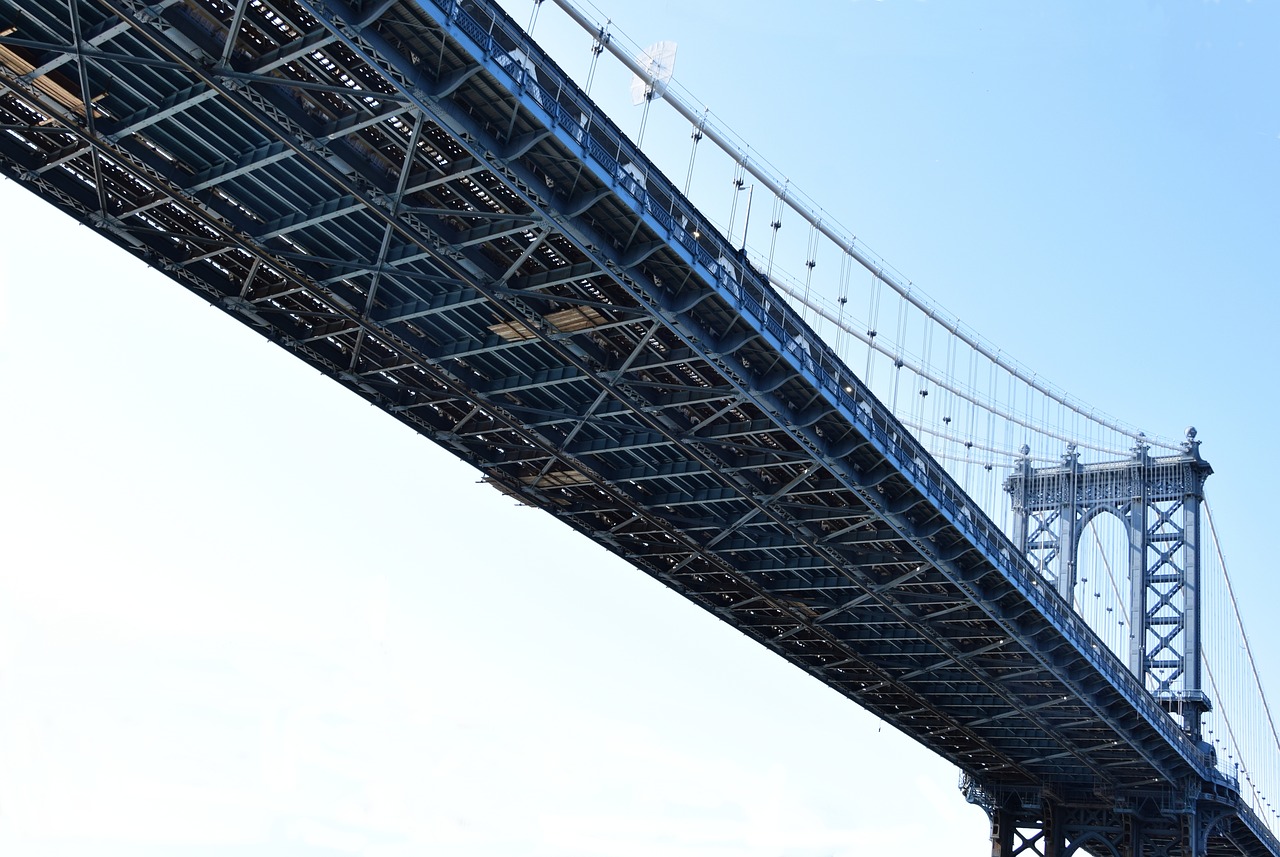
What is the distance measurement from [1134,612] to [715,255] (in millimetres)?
57951

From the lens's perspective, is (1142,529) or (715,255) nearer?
(715,255)

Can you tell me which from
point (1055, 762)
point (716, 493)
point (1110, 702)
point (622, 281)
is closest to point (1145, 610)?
point (1055, 762)

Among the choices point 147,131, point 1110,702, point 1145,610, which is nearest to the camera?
point 147,131

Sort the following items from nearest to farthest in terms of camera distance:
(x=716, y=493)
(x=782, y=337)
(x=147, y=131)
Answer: (x=147, y=131), (x=782, y=337), (x=716, y=493)

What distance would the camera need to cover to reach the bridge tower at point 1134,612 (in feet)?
244

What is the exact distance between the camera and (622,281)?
3359 centimetres

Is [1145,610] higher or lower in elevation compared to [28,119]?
higher

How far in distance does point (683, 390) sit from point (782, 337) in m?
3.62

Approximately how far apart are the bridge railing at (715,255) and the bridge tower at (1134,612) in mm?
25907

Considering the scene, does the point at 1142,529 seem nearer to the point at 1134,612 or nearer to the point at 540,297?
the point at 1134,612

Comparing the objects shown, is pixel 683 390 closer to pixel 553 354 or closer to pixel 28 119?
pixel 553 354

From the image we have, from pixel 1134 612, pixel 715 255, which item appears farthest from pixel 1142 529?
pixel 715 255

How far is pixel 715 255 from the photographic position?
116ft

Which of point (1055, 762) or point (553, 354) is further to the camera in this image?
point (1055, 762)
